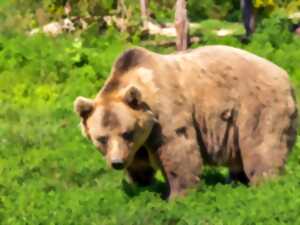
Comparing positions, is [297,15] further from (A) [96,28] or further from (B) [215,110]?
(B) [215,110]

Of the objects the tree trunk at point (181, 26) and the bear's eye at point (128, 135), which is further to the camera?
the tree trunk at point (181, 26)

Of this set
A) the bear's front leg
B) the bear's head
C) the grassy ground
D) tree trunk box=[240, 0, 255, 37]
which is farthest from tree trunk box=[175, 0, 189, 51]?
the bear's head

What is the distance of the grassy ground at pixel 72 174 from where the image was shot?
26.0 feet

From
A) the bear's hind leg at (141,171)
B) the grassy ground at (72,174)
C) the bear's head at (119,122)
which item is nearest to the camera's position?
the grassy ground at (72,174)

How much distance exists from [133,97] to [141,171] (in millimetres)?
968

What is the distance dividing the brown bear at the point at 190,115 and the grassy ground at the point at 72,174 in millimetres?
236

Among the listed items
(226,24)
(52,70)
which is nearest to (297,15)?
(226,24)

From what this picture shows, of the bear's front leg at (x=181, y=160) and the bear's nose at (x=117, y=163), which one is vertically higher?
the bear's nose at (x=117, y=163)

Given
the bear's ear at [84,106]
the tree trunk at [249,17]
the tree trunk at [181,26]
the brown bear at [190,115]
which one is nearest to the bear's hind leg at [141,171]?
the brown bear at [190,115]

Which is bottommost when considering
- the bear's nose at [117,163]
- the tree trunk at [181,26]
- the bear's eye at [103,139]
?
the tree trunk at [181,26]

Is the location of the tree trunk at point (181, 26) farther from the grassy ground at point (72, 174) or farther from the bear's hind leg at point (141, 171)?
the bear's hind leg at point (141, 171)

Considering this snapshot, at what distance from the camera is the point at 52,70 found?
15.9 m

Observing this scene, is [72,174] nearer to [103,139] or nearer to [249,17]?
[103,139]

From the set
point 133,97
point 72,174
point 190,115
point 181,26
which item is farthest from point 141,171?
point 181,26
